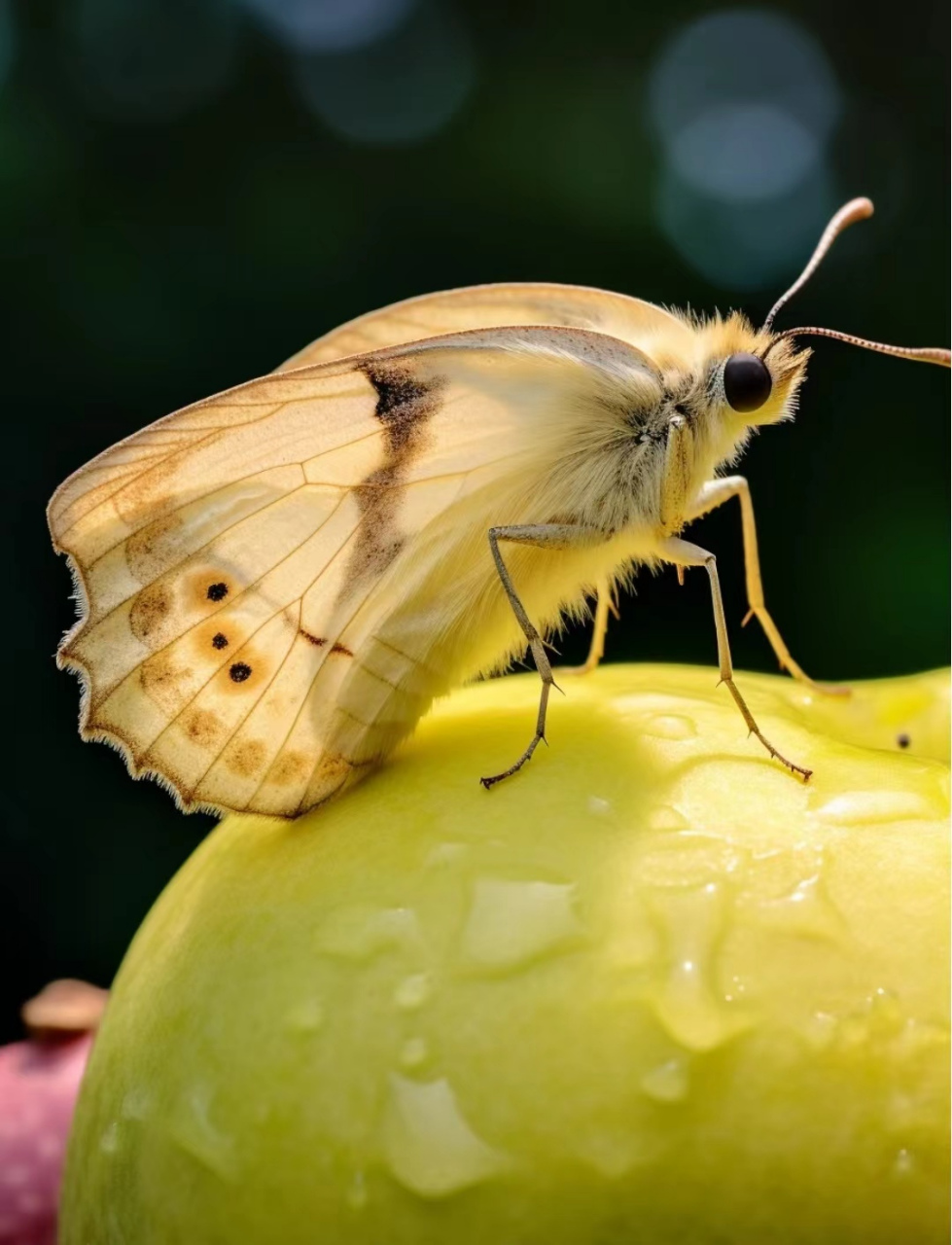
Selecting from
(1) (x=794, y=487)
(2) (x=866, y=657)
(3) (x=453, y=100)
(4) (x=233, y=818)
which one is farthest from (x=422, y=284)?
(4) (x=233, y=818)

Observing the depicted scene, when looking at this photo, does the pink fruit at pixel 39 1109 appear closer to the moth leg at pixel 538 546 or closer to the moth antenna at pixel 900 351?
the moth leg at pixel 538 546

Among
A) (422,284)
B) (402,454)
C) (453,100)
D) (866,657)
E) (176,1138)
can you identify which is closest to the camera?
(176,1138)

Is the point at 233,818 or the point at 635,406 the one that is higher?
the point at 635,406

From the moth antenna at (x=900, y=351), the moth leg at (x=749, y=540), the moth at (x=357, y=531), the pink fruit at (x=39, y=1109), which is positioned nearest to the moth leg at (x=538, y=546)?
the moth at (x=357, y=531)

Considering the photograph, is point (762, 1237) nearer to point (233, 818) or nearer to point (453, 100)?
point (233, 818)

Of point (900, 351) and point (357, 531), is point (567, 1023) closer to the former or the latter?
point (357, 531)

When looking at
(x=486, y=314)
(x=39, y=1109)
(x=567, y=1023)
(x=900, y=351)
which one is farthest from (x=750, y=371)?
(x=39, y=1109)

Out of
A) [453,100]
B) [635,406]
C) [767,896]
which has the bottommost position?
[767,896]
